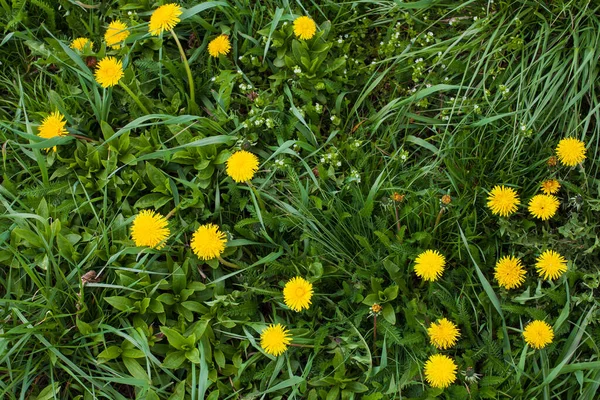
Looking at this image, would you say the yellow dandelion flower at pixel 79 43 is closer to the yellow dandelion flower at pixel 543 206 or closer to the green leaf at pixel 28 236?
the green leaf at pixel 28 236

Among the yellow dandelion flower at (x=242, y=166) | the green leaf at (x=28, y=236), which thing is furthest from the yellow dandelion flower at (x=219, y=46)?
the green leaf at (x=28, y=236)

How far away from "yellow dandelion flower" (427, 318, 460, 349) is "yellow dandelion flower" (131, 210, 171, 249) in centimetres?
105

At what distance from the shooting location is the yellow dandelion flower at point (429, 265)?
2018 mm

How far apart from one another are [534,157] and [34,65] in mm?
2311

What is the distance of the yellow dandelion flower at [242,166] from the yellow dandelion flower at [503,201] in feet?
3.04

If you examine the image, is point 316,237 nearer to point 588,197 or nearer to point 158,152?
point 158,152

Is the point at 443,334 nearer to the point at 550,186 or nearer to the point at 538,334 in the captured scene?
the point at 538,334

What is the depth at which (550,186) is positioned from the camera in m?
2.15

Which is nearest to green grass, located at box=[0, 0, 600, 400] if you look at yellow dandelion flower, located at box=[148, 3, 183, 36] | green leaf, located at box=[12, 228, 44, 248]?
green leaf, located at box=[12, 228, 44, 248]

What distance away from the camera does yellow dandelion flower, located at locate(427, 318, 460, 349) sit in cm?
196

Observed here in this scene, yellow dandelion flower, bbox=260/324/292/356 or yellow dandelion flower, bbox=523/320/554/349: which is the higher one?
yellow dandelion flower, bbox=523/320/554/349

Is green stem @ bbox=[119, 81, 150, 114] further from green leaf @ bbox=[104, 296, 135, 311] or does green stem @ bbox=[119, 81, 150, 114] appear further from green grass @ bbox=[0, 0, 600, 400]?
green leaf @ bbox=[104, 296, 135, 311]

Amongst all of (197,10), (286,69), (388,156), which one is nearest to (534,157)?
(388,156)

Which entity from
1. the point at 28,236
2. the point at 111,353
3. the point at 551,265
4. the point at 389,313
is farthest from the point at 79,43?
the point at 551,265
